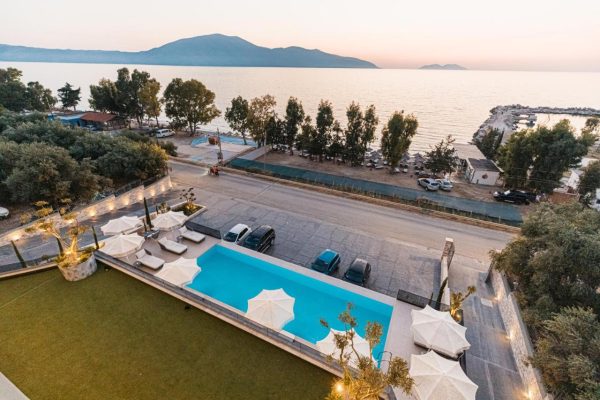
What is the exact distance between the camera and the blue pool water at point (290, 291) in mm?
16016

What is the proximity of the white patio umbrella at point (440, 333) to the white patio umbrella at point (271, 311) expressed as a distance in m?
6.22

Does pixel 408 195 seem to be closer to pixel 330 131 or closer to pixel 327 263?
pixel 330 131

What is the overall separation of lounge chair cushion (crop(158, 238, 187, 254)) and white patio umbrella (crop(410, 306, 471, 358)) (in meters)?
15.5

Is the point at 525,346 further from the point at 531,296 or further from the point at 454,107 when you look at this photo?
the point at 454,107

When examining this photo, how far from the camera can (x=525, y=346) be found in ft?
43.3

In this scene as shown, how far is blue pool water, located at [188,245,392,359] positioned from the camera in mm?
16016

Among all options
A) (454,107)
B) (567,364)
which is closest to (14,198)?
(567,364)

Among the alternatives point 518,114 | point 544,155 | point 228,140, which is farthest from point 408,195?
point 518,114

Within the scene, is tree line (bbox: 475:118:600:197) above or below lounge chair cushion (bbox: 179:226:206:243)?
above

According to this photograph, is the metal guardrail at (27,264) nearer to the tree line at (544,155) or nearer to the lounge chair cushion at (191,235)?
the lounge chair cushion at (191,235)

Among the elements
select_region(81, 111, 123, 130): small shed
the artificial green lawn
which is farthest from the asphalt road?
select_region(81, 111, 123, 130): small shed

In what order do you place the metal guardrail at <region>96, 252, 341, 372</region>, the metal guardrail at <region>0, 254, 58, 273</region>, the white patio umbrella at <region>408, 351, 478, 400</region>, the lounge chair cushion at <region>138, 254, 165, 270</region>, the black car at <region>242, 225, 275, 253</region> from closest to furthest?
the white patio umbrella at <region>408, 351, 478, 400</region>, the metal guardrail at <region>96, 252, 341, 372</region>, the metal guardrail at <region>0, 254, 58, 273</region>, the lounge chair cushion at <region>138, 254, 165, 270</region>, the black car at <region>242, 225, 275, 253</region>

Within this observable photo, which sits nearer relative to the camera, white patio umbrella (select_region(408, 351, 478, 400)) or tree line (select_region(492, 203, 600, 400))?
tree line (select_region(492, 203, 600, 400))

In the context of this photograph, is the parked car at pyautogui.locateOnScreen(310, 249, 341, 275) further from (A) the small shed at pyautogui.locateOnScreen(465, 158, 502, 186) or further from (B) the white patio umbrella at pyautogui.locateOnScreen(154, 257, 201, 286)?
(A) the small shed at pyautogui.locateOnScreen(465, 158, 502, 186)
